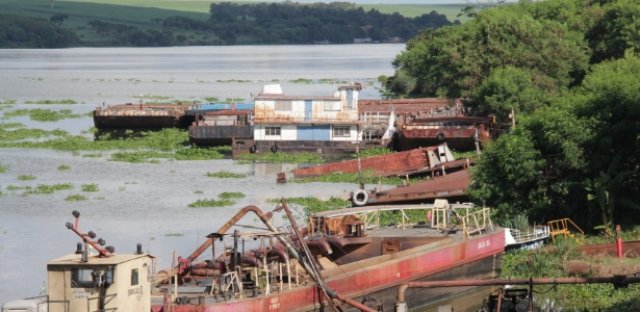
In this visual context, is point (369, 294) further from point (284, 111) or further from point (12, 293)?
point (284, 111)

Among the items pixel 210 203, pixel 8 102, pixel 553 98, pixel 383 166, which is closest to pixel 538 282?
pixel 210 203

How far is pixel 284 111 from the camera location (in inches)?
3147

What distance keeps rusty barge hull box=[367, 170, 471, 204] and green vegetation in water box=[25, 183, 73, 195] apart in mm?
16620

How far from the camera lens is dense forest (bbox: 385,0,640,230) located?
46.2 metres

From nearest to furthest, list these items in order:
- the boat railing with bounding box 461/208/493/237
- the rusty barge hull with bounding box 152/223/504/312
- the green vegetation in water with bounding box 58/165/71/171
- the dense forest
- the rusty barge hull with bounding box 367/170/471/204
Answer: the rusty barge hull with bounding box 152/223/504/312
the boat railing with bounding box 461/208/493/237
the dense forest
the rusty barge hull with bounding box 367/170/471/204
the green vegetation in water with bounding box 58/165/71/171

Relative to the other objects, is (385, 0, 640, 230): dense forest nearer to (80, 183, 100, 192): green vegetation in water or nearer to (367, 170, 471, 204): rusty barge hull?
(367, 170, 471, 204): rusty barge hull

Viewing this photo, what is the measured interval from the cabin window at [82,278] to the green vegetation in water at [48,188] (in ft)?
118

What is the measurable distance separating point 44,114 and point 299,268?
78.8m

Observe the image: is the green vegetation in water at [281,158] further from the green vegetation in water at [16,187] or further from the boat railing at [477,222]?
the boat railing at [477,222]

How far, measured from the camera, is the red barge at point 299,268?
27.7 meters

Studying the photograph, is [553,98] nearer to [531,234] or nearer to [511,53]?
[511,53]

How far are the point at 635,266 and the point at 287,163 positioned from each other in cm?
4030

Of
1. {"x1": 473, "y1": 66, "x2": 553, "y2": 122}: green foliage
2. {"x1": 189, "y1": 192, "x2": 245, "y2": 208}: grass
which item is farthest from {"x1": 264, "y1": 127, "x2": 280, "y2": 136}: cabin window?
{"x1": 189, "y1": 192, "x2": 245, "y2": 208}: grass

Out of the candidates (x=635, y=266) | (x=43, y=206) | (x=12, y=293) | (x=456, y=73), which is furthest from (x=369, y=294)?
(x=456, y=73)
